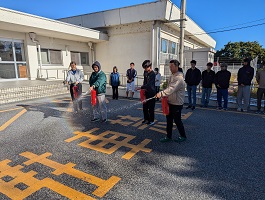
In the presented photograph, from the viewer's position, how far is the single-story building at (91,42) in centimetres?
1011

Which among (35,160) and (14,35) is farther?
(14,35)

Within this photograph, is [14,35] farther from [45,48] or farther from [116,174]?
[116,174]

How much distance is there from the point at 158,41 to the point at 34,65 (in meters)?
7.88

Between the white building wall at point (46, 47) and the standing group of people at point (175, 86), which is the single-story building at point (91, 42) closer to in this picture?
the white building wall at point (46, 47)

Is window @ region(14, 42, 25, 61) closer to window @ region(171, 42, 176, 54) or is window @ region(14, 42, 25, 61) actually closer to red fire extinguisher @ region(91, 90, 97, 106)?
red fire extinguisher @ region(91, 90, 97, 106)

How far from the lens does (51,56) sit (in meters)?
12.6

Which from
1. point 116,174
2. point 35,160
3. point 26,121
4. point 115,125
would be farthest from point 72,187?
point 26,121

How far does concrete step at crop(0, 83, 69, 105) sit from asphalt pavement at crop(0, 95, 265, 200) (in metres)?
2.68

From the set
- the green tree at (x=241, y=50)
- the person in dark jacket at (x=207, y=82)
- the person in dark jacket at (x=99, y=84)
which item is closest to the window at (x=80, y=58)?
the person in dark jacket at (x=99, y=84)

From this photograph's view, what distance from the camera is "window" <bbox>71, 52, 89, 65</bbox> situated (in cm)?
1420

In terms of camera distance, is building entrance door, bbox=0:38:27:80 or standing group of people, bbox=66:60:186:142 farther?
building entrance door, bbox=0:38:27:80

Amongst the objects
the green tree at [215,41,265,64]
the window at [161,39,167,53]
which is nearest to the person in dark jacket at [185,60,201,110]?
the window at [161,39,167,53]

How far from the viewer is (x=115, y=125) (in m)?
4.96

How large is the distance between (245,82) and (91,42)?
11.7 meters
